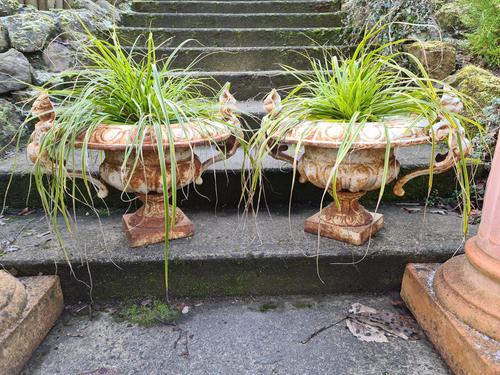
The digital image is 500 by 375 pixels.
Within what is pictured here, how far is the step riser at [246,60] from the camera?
2.76m

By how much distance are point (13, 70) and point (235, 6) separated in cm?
226

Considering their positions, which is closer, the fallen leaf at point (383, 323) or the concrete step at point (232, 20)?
the fallen leaf at point (383, 323)

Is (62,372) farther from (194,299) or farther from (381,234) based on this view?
(381,234)

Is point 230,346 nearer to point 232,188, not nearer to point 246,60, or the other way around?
point 232,188

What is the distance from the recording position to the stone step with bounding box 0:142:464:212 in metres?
1.66

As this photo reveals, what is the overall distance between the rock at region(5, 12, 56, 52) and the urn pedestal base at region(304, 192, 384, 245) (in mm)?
2016

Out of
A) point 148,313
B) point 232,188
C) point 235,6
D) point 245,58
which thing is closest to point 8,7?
point 245,58

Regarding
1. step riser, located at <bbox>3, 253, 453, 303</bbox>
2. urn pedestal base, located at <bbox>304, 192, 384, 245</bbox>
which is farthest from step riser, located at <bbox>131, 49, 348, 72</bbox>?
step riser, located at <bbox>3, 253, 453, 303</bbox>

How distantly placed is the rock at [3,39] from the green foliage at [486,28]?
274cm

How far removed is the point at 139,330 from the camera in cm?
125

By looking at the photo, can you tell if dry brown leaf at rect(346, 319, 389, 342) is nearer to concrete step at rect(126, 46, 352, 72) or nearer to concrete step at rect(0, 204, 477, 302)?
concrete step at rect(0, 204, 477, 302)

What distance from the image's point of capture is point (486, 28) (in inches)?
83.7

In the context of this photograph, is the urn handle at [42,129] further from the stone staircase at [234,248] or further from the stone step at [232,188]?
the stone step at [232,188]

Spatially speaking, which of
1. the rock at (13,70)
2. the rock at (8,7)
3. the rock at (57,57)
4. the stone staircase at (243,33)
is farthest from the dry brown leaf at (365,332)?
the rock at (8,7)
